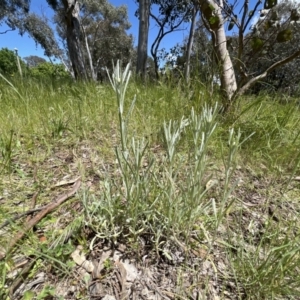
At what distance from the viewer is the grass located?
2.16 feet

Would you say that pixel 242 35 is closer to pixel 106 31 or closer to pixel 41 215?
pixel 41 215

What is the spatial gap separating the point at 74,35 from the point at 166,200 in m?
5.61

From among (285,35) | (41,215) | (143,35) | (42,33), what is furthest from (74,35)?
(42,33)

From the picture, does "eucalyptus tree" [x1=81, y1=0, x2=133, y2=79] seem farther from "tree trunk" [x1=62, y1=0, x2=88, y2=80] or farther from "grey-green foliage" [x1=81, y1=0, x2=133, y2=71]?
"tree trunk" [x1=62, y1=0, x2=88, y2=80]

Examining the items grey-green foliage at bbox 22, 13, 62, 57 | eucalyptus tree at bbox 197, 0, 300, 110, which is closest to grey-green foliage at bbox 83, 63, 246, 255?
eucalyptus tree at bbox 197, 0, 300, 110

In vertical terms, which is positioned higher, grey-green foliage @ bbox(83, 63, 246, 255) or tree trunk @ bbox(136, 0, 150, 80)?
tree trunk @ bbox(136, 0, 150, 80)

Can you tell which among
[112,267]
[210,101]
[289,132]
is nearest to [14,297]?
[112,267]

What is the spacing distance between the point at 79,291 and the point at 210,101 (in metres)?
1.45

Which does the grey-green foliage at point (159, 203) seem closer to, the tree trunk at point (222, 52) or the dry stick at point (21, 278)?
the dry stick at point (21, 278)

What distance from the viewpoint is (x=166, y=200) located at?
783mm

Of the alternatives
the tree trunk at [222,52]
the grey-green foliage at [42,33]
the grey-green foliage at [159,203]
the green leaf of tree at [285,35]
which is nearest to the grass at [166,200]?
the grey-green foliage at [159,203]

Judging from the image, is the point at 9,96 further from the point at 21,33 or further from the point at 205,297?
the point at 21,33

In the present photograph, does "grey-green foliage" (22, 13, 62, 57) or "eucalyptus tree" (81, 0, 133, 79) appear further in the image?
"eucalyptus tree" (81, 0, 133, 79)

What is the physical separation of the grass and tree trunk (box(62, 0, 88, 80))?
3.99 meters
